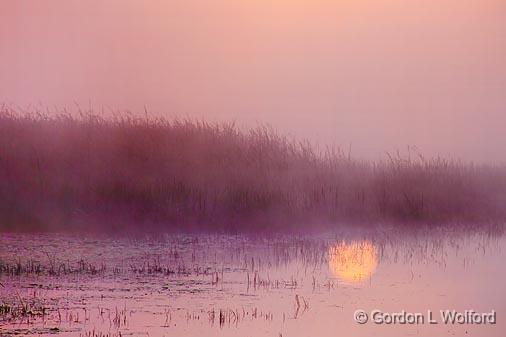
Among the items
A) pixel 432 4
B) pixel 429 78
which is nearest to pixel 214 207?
pixel 429 78

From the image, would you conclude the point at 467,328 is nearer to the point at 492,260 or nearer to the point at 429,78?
the point at 492,260

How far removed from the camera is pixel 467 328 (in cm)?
269

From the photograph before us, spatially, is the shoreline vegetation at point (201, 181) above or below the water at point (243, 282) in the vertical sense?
above

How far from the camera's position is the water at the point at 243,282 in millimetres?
2529

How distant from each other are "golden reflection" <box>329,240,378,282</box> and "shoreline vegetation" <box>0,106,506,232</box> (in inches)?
3.5

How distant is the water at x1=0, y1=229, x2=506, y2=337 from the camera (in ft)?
8.30

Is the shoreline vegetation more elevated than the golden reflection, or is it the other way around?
the shoreline vegetation

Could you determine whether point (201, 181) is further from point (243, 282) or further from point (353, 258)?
point (353, 258)

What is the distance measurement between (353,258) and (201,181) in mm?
621

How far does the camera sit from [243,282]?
2.58m

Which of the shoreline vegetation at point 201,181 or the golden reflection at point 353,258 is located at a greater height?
the shoreline vegetation at point 201,181

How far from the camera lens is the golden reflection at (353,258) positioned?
8.55 ft

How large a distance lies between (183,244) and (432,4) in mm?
1286

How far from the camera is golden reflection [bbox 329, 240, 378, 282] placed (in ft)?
8.55
